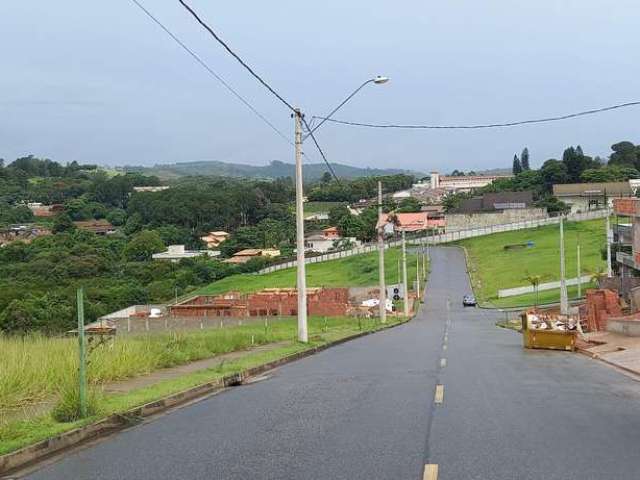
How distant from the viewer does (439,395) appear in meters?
14.3

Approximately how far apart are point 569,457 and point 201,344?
1555 cm

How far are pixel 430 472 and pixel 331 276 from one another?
98012 mm

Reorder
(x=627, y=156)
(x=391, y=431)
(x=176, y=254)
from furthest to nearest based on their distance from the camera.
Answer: (x=627, y=156)
(x=176, y=254)
(x=391, y=431)

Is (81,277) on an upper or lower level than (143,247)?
lower

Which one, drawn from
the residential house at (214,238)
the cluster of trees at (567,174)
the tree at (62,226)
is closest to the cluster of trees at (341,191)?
the cluster of trees at (567,174)

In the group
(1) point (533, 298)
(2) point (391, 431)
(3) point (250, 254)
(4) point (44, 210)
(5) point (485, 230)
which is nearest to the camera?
(2) point (391, 431)

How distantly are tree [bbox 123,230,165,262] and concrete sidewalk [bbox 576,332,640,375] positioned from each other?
2490 inches

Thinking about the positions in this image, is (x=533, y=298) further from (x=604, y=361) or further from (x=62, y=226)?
(x=62, y=226)

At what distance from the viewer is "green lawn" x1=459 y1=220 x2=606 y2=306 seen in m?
85.4

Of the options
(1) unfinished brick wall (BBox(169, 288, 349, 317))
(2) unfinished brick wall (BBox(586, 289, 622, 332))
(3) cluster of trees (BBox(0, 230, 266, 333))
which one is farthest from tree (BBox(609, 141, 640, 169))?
(2) unfinished brick wall (BBox(586, 289, 622, 332))

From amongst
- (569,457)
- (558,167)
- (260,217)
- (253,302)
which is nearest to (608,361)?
(569,457)

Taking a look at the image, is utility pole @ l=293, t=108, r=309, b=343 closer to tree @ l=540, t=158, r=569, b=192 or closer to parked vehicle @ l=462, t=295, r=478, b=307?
parked vehicle @ l=462, t=295, r=478, b=307

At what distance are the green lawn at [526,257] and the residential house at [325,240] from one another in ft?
61.1

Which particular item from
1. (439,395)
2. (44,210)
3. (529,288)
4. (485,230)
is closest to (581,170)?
(485,230)
